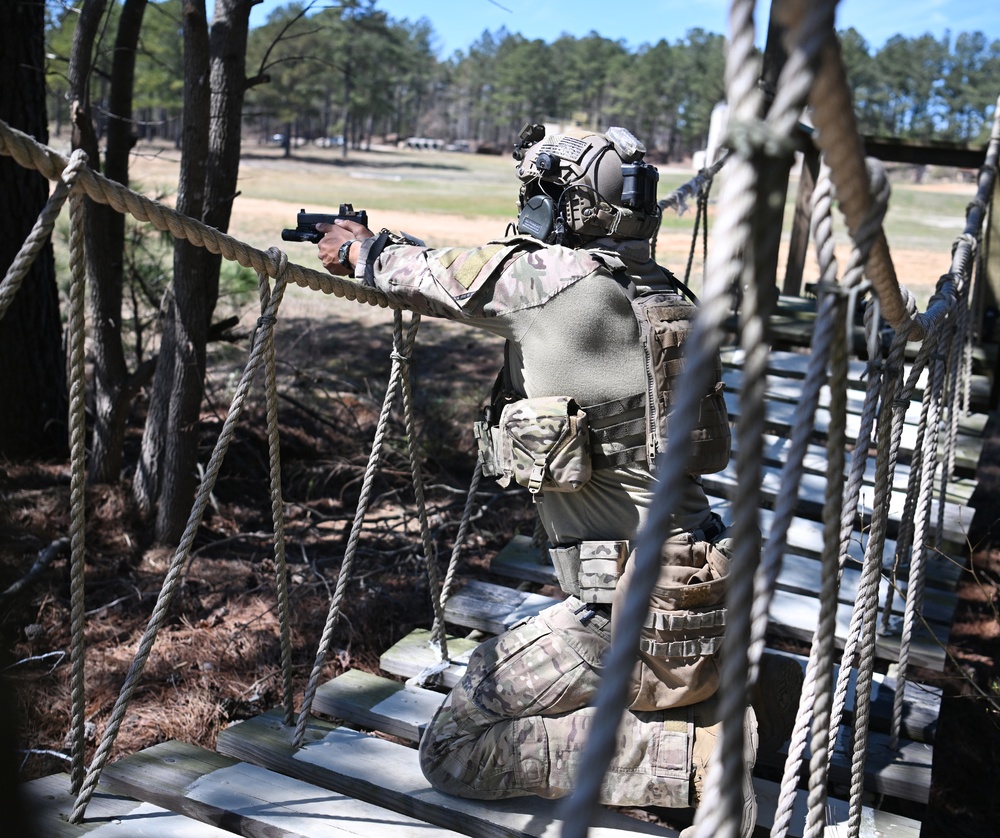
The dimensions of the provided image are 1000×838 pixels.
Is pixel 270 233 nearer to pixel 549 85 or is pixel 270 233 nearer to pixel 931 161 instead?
pixel 931 161

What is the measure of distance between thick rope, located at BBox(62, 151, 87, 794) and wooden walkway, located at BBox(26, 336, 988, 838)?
20 centimetres

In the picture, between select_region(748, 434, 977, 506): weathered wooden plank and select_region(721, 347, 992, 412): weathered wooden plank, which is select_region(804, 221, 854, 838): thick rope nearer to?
select_region(748, 434, 977, 506): weathered wooden plank

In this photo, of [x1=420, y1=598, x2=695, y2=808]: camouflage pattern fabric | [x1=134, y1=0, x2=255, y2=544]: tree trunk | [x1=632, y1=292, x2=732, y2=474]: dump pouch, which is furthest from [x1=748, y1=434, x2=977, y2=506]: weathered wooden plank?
[x1=134, y1=0, x2=255, y2=544]: tree trunk

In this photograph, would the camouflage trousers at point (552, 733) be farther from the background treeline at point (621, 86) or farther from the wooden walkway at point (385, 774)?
the background treeline at point (621, 86)

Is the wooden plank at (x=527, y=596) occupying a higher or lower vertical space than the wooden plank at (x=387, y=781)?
higher

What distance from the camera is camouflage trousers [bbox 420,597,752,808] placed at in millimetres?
2385

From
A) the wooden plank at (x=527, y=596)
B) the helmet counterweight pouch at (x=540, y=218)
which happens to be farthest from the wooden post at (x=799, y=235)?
the helmet counterweight pouch at (x=540, y=218)

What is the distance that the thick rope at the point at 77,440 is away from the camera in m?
1.84

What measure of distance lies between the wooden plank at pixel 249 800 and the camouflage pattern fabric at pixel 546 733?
19cm

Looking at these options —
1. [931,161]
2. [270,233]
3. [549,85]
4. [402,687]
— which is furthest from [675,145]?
[402,687]

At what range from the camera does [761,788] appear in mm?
2658

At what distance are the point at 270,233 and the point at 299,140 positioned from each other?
6437 cm

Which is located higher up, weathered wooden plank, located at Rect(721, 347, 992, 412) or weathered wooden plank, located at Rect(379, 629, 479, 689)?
weathered wooden plank, located at Rect(721, 347, 992, 412)

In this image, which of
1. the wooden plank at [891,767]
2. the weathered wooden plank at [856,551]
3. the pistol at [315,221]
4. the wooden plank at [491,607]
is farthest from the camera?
the weathered wooden plank at [856,551]
